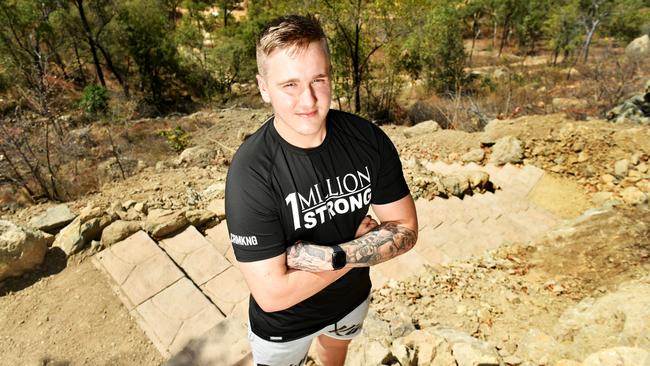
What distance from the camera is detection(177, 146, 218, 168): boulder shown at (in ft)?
30.9

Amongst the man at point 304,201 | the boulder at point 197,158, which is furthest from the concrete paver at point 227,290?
the boulder at point 197,158

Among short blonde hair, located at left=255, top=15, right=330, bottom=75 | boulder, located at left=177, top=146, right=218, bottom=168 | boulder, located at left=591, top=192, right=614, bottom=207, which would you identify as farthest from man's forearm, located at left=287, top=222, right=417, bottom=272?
boulder, located at left=177, top=146, right=218, bottom=168

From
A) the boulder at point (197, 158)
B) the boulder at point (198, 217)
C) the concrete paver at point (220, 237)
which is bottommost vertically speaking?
the boulder at point (197, 158)

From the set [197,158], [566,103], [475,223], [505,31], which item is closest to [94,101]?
[197,158]

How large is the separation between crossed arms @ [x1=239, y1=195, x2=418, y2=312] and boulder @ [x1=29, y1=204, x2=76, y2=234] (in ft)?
13.1

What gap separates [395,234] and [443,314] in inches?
91.8

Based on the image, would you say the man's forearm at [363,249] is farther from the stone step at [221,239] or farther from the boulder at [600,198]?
the boulder at [600,198]

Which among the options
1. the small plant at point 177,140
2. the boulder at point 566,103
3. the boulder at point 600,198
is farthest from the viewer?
the boulder at point 566,103

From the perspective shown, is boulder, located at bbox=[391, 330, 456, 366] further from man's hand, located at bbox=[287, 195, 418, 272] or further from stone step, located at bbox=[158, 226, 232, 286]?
stone step, located at bbox=[158, 226, 232, 286]

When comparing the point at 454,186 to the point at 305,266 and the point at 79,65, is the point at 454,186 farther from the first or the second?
the point at 79,65

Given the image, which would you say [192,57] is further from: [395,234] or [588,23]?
[588,23]

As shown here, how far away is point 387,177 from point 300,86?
2.39ft

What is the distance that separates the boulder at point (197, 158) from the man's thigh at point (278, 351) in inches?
293

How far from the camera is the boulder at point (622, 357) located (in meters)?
2.28
